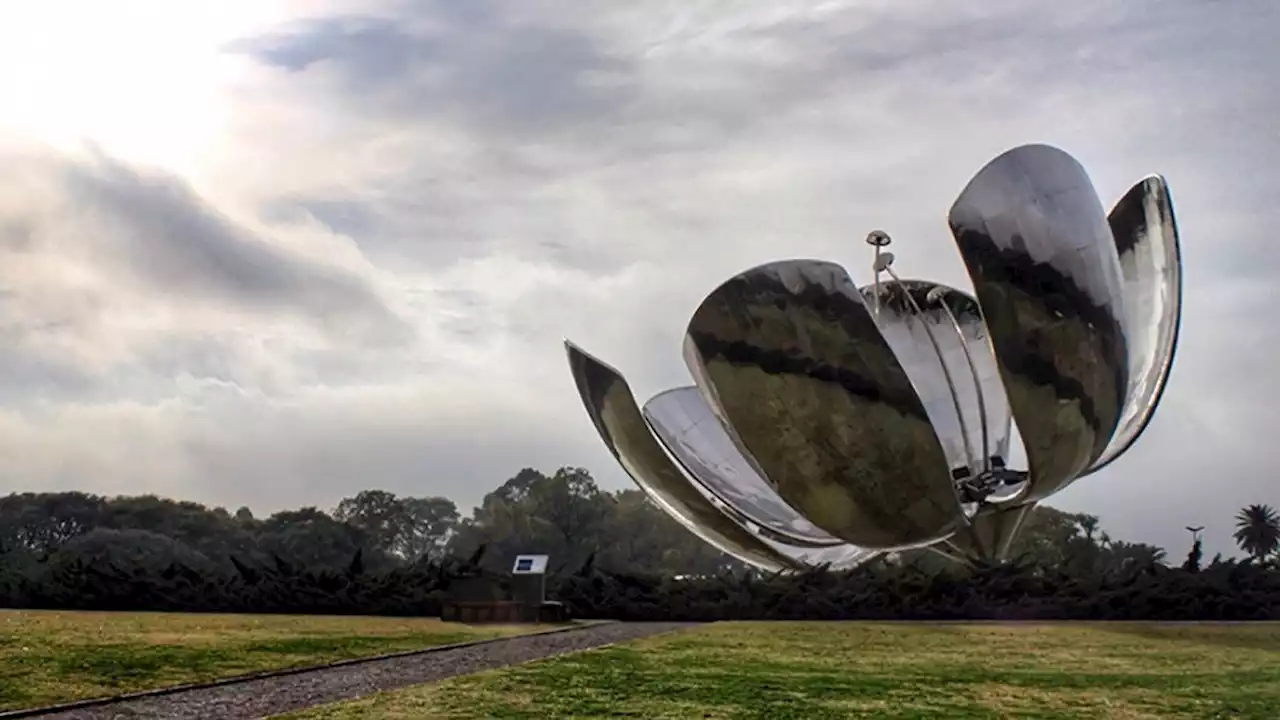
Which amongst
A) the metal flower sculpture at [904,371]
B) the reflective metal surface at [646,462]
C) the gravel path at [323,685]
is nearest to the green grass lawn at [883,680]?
the gravel path at [323,685]

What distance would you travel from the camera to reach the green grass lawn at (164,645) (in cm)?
918

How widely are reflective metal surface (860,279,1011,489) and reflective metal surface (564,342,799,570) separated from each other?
72.8 inches

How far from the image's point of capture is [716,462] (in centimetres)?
925

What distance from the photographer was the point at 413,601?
19.2 meters

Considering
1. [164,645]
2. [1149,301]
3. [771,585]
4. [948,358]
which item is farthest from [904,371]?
[771,585]

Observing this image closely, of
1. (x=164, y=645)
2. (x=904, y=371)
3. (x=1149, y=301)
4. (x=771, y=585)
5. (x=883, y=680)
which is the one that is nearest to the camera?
(x=904, y=371)

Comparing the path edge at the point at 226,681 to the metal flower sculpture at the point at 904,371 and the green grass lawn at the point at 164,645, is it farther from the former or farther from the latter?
the metal flower sculpture at the point at 904,371

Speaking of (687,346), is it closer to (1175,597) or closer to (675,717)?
(675,717)

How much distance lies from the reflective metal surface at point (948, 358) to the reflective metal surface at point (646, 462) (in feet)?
6.07

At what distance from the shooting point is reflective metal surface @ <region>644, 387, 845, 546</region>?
8344 mm

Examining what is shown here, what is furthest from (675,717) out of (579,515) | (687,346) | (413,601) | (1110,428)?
(579,515)

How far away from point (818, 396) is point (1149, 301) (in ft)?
8.87

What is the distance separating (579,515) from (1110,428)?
30058 mm

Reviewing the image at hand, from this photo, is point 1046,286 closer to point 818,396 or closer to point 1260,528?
point 818,396
